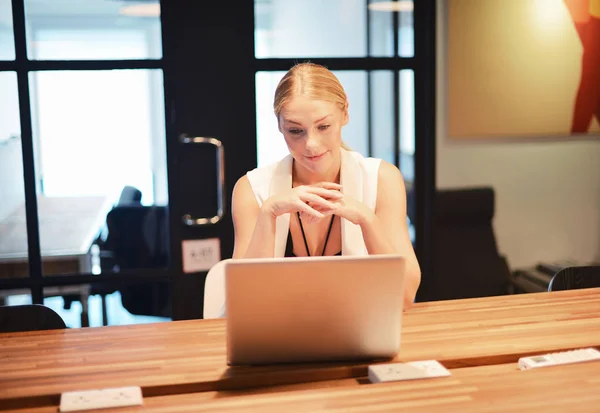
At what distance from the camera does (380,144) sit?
408 cm

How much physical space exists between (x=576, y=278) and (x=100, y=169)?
7.60 feet

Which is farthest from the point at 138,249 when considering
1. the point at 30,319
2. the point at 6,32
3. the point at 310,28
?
the point at 30,319

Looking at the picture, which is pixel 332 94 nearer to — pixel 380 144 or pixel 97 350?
pixel 97 350

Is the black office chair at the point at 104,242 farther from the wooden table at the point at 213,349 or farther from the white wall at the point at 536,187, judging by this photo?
the wooden table at the point at 213,349

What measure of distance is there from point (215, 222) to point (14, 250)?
998mm

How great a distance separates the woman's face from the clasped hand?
14cm

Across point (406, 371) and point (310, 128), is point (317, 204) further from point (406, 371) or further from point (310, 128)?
point (406, 371)

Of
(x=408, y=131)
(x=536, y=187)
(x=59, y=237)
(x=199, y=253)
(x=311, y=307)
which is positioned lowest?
(x=199, y=253)

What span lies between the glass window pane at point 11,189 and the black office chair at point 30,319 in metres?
1.62

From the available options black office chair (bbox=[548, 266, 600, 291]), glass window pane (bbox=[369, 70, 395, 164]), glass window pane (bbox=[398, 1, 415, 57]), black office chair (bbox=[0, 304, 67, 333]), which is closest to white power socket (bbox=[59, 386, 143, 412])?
black office chair (bbox=[0, 304, 67, 333])

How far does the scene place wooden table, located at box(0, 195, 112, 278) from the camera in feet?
11.9

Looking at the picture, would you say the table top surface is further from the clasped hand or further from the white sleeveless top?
the clasped hand

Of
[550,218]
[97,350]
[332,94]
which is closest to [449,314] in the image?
[332,94]

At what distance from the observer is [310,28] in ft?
12.6
